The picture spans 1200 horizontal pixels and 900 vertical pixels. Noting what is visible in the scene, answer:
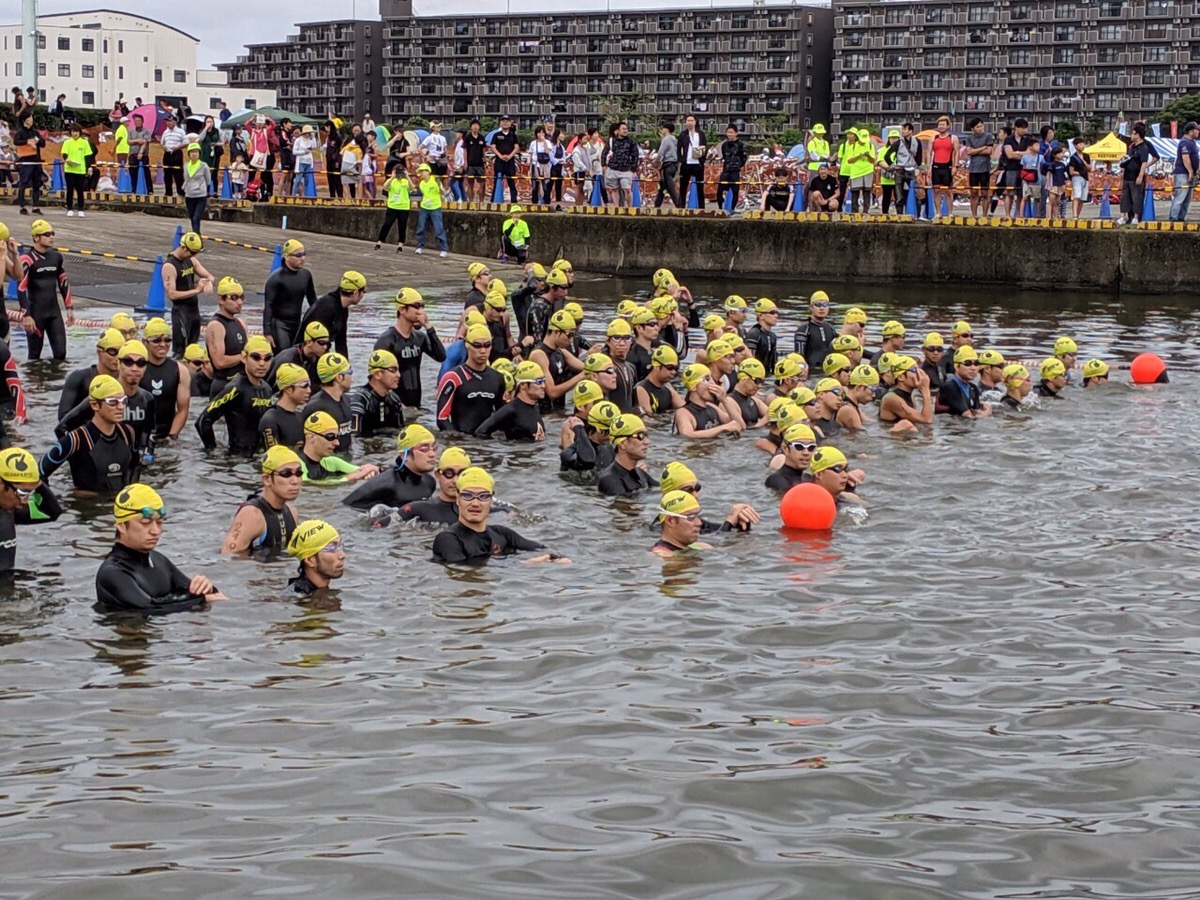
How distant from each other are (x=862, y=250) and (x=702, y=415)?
1540 centimetres

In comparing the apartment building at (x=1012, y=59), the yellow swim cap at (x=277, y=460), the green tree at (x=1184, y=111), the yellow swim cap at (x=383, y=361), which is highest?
the apartment building at (x=1012, y=59)

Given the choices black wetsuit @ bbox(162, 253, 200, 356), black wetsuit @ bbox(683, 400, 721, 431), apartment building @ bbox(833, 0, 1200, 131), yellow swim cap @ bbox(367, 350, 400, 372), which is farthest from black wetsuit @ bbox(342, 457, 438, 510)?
apartment building @ bbox(833, 0, 1200, 131)

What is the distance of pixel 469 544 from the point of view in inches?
420

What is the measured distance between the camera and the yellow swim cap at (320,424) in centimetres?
1234

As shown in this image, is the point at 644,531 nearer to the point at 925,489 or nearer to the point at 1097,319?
the point at 925,489

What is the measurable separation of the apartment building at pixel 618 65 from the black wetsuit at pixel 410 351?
81.5 metres

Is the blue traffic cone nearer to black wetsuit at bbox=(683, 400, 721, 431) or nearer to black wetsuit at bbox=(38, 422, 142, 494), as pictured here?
black wetsuit at bbox=(683, 400, 721, 431)

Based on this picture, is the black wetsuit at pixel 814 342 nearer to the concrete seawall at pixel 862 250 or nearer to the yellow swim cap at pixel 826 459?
the yellow swim cap at pixel 826 459

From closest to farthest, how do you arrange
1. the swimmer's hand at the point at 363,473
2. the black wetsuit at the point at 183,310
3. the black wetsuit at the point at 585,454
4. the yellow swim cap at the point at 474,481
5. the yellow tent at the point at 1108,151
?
the yellow swim cap at the point at 474,481 < the swimmer's hand at the point at 363,473 < the black wetsuit at the point at 585,454 < the black wetsuit at the point at 183,310 < the yellow tent at the point at 1108,151

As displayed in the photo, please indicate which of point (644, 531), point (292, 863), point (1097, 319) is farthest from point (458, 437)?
point (1097, 319)

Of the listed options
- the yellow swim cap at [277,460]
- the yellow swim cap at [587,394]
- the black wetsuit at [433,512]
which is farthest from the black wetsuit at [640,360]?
the yellow swim cap at [277,460]

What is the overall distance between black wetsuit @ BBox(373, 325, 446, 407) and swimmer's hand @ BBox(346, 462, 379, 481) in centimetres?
300

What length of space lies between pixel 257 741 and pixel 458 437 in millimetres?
7712

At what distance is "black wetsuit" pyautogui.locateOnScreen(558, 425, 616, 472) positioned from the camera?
13.3 m
